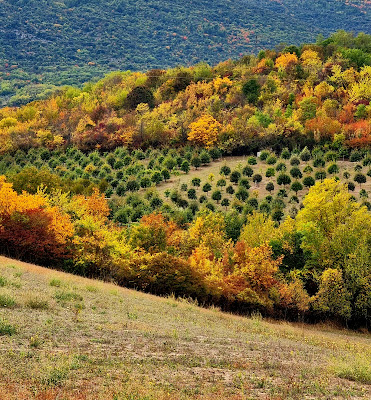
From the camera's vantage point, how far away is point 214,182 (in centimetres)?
7525

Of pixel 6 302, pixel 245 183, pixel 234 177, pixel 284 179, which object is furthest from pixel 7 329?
pixel 234 177

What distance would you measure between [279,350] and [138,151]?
74.9 m

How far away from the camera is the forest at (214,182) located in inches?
1494

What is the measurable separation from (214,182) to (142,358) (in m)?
60.4

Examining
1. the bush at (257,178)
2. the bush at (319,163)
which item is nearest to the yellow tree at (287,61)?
the bush at (319,163)

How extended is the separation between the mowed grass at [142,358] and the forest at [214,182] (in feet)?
42.9

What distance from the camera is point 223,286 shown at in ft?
118

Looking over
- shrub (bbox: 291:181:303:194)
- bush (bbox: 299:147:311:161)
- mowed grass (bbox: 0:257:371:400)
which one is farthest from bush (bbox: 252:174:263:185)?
mowed grass (bbox: 0:257:371:400)

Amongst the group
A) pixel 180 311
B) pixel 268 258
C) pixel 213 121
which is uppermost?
pixel 213 121

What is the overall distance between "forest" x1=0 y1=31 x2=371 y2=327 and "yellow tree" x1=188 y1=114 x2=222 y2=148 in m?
0.26

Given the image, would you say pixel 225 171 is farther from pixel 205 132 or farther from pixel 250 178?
pixel 205 132

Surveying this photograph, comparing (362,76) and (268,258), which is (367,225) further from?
(362,76)

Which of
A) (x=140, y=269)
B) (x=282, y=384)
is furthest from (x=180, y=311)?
(x=282, y=384)

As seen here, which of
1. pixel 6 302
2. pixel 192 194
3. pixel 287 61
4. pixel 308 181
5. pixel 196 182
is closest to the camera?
pixel 6 302
